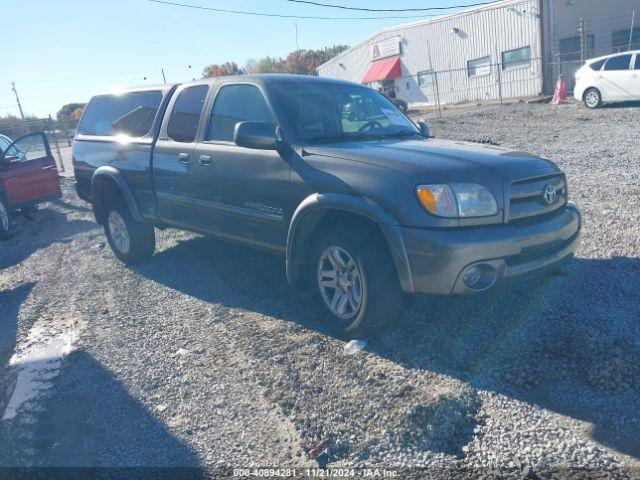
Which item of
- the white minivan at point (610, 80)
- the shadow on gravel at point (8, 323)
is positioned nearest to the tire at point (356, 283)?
the shadow on gravel at point (8, 323)

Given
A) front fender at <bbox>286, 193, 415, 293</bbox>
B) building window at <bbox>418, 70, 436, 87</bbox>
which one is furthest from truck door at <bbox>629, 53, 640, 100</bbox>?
building window at <bbox>418, 70, 436, 87</bbox>

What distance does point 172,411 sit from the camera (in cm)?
349

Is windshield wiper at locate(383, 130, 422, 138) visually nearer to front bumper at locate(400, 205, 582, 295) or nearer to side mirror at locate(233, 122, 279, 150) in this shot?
side mirror at locate(233, 122, 279, 150)

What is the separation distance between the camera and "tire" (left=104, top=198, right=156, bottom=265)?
6.52 meters

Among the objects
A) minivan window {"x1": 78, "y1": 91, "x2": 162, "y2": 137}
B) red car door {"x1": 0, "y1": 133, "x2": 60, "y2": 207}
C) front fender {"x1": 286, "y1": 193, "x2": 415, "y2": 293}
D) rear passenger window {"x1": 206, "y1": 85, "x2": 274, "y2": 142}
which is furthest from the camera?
red car door {"x1": 0, "y1": 133, "x2": 60, "y2": 207}

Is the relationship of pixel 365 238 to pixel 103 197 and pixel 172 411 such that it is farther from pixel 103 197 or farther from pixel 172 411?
pixel 103 197

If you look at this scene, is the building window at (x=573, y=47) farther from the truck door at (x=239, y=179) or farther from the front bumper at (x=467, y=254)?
the front bumper at (x=467, y=254)

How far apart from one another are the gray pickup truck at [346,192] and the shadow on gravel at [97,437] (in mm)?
1478

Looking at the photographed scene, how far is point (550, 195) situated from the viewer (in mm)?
4105

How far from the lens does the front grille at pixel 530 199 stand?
3.86 metres

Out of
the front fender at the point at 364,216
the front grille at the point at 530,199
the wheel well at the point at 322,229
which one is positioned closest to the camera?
the front fender at the point at 364,216

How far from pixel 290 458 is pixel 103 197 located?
16.0 feet

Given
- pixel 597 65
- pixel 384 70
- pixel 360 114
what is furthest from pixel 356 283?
pixel 384 70

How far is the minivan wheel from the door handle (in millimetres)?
16865
